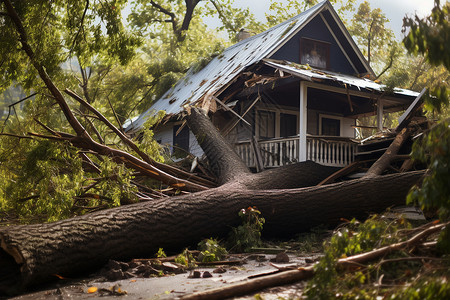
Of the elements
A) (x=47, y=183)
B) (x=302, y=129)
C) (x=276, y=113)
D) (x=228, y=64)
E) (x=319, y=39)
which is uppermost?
(x=319, y=39)

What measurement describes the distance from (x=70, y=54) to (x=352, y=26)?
92.3 feet

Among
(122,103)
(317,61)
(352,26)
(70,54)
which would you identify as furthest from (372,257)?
(352,26)

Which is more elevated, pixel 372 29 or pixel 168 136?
pixel 372 29

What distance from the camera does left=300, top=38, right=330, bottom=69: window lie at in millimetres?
19438

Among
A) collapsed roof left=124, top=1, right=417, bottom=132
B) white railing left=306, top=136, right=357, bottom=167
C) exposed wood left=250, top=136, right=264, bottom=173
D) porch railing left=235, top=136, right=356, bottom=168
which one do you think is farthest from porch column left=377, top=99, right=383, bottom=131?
exposed wood left=250, top=136, right=264, bottom=173

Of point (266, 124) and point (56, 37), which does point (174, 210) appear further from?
point (266, 124)

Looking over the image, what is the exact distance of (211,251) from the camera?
8234 millimetres

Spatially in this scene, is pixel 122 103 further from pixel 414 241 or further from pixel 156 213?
pixel 414 241

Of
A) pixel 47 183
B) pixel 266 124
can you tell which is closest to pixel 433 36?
pixel 47 183

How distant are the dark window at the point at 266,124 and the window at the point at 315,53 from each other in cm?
278

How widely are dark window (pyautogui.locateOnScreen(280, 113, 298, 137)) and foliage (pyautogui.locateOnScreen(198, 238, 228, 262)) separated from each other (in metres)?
10.2

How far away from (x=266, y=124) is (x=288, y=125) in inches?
40.6

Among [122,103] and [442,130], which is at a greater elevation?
[122,103]

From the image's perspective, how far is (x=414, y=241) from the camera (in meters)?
5.66
